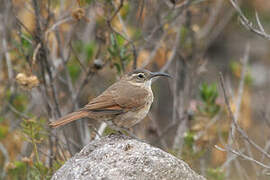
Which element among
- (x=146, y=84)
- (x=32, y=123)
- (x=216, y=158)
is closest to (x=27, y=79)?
(x=32, y=123)

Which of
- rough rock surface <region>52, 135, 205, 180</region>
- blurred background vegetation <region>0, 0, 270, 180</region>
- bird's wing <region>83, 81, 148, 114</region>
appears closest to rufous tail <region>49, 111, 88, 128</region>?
bird's wing <region>83, 81, 148, 114</region>

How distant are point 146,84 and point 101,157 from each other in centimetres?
221

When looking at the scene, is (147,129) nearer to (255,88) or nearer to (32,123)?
(32,123)

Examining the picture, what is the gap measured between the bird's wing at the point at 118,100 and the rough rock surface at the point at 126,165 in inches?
40.8

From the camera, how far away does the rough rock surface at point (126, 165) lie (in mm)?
4191

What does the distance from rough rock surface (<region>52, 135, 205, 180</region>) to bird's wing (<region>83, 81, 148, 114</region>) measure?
3.40 ft

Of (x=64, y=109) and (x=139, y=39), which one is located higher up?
(x=139, y=39)

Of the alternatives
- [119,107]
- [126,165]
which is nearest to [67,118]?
[119,107]

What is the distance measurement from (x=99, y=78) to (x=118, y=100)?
9.12ft

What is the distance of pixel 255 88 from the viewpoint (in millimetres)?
14680

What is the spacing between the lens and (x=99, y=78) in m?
8.52

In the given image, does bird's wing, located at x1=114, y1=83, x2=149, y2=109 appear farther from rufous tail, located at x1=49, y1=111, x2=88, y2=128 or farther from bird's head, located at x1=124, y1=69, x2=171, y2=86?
rufous tail, located at x1=49, y1=111, x2=88, y2=128

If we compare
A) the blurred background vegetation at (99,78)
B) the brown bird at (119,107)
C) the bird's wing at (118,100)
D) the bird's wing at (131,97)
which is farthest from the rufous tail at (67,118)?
the bird's wing at (131,97)

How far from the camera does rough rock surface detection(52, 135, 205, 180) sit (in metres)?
4.19
